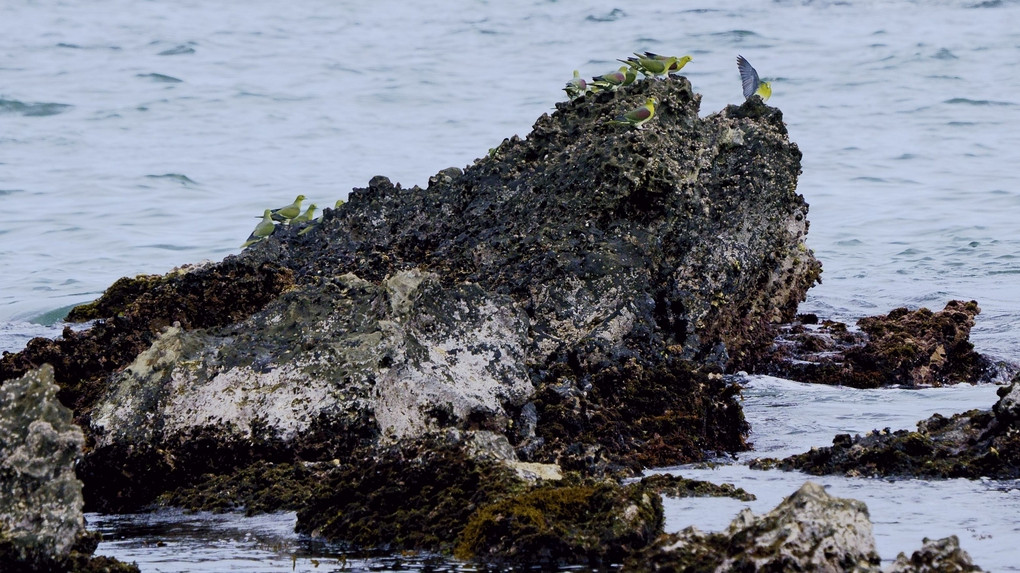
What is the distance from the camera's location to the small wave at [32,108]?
92.3 ft

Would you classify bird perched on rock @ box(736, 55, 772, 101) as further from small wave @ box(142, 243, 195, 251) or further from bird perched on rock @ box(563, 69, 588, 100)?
small wave @ box(142, 243, 195, 251)

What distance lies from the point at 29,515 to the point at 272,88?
26765mm

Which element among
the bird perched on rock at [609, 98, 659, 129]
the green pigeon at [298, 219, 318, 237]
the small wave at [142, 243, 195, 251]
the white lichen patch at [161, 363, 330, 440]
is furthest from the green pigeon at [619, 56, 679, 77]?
the small wave at [142, 243, 195, 251]

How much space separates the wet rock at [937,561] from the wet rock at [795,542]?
0.10m

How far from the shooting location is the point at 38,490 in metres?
4.46

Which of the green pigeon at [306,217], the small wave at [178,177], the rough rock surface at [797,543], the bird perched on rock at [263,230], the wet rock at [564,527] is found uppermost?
the small wave at [178,177]

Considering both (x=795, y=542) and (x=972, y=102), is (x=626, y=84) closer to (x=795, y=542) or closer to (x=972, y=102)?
(x=795, y=542)

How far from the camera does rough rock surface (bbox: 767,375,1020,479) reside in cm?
611

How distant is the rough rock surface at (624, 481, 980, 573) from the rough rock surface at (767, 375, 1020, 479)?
7.27 feet

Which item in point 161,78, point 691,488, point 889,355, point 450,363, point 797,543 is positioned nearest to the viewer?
point 797,543

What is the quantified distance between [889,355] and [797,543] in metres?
5.98

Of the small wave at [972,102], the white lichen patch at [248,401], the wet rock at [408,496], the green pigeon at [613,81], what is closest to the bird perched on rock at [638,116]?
the green pigeon at [613,81]

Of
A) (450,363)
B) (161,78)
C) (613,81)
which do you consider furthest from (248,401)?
(161,78)

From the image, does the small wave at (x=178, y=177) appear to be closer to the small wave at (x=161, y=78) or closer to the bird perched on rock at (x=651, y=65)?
the small wave at (x=161, y=78)
